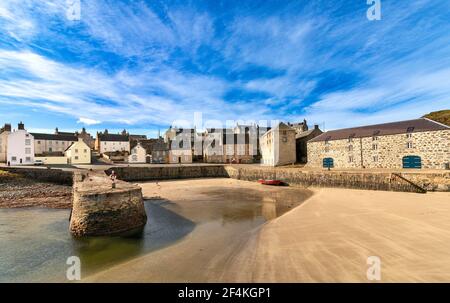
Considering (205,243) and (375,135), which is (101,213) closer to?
(205,243)

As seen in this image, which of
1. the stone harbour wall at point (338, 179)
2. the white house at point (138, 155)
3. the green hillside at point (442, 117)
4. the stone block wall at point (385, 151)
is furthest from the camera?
the white house at point (138, 155)

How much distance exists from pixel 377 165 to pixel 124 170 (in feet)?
112

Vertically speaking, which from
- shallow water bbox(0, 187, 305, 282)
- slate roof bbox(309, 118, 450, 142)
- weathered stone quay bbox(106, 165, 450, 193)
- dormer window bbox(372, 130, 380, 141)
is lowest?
shallow water bbox(0, 187, 305, 282)

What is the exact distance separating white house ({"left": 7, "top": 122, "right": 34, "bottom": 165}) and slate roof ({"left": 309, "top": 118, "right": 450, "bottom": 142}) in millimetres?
49707

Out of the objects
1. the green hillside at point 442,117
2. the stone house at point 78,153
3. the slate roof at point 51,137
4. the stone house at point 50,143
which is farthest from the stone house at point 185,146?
the green hillside at point 442,117

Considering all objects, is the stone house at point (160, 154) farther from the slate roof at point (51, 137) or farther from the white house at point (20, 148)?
the slate roof at point (51, 137)

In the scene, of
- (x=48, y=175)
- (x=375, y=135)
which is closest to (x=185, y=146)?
(x=48, y=175)

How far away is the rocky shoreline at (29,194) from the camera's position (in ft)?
57.4

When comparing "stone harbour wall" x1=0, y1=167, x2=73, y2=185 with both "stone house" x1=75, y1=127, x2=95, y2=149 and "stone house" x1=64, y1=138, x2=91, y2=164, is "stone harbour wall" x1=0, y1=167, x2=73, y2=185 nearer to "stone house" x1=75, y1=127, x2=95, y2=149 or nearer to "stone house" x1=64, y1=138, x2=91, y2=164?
"stone house" x1=64, y1=138, x2=91, y2=164

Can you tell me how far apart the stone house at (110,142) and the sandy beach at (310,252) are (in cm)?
5805

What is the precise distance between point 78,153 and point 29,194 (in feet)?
77.4

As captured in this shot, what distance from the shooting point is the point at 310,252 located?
7.60m

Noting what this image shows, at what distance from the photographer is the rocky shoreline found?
17.5 metres

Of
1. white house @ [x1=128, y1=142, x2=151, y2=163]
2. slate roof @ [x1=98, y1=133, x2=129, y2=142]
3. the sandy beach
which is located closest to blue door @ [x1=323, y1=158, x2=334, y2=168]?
the sandy beach
